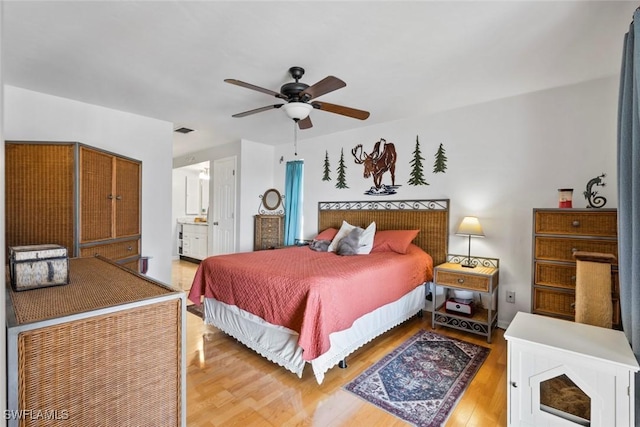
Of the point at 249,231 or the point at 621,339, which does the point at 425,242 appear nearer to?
the point at 621,339

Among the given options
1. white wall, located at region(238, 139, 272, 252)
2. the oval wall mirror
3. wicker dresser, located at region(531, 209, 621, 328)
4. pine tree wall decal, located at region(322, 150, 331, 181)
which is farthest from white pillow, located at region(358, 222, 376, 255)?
white wall, located at region(238, 139, 272, 252)

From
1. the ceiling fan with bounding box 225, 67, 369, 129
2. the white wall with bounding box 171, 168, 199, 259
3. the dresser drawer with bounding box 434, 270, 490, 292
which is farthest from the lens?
the white wall with bounding box 171, 168, 199, 259

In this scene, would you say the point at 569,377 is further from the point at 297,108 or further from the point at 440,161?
the point at 440,161

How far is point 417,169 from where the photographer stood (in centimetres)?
375

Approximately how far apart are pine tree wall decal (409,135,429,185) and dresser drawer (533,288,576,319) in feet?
5.54

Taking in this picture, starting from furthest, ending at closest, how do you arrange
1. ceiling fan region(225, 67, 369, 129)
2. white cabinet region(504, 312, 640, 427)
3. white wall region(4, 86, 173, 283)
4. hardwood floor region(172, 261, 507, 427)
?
white wall region(4, 86, 173, 283) → ceiling fan region(225, 67, 369, 129) → hardwood floor region(172, 261, 507, 427) → white cabinet region(504, 312, 640, 427)

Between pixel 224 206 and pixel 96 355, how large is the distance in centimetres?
484

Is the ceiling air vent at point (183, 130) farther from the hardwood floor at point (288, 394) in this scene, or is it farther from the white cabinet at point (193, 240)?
the hardwood floor at point (288, 394)

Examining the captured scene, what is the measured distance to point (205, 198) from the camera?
7.76 meters

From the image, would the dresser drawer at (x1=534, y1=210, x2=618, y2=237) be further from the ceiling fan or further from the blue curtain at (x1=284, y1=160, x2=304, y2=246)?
the blue curtain at (x1=284, y1=160, x2=304, y2=246)

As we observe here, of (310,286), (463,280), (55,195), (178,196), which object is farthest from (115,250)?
(178,196)

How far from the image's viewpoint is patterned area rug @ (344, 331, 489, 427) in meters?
1.87

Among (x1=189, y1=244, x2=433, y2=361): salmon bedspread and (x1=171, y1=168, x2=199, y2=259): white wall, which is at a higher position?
(x1=171, y1=168, x2=199, y2=259): white wall

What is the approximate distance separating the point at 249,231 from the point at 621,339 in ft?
15.3
